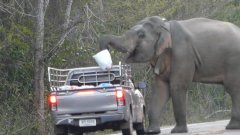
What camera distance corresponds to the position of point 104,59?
17.7m

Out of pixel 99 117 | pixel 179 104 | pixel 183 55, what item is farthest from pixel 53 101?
pixel 183 55

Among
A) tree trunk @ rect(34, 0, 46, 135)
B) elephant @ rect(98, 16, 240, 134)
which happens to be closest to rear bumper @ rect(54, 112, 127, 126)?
elephant @ rect(98, 16, 240, 134)

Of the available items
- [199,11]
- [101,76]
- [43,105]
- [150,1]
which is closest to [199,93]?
[199,11]

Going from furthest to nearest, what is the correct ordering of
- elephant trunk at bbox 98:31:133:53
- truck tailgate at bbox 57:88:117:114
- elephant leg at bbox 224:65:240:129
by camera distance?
truck tailgate at bbox 57:88:117:114, elephant leg at bbox 224:65:240:129, elephant trunk at bbox 98:31:133:53

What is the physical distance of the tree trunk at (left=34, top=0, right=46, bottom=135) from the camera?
2356 centimetres

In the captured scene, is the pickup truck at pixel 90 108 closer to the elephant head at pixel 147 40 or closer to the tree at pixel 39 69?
the elephant head at pixel 147 40

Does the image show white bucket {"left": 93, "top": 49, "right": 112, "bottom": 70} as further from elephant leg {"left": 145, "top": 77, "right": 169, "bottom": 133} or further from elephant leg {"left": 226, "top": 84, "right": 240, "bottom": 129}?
elephant leg {"left": 226, "top": 84, "right": 240, "bottom": 129}

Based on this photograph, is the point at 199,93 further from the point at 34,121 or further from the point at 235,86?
the point at 235,86

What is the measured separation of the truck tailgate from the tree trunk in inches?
263

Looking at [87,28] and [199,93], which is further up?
[87,28]

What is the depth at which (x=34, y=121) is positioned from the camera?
24109mm

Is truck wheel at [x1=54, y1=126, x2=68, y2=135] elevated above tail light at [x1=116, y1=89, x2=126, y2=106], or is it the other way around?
tail light at [x1=116, y1=89, x2=126, y2=106]

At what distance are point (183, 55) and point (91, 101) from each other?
2.28m

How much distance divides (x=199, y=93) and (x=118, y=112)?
22.6 metres
